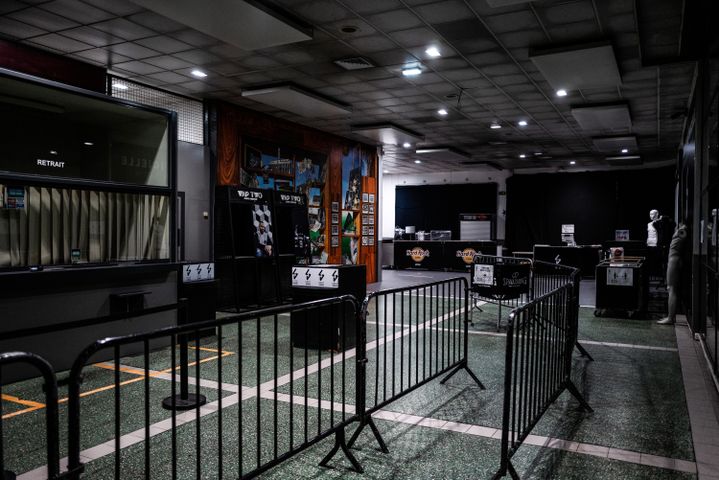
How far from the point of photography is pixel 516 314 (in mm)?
2887

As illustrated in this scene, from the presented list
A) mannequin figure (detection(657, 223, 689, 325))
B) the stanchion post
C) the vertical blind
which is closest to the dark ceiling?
the vertical blind

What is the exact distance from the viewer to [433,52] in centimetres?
697

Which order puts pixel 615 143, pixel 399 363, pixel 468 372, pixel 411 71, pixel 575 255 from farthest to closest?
pixel 575 255 → pixel 615 143 → pixel 411 71 → pixel 399 363 → pixel 468 372

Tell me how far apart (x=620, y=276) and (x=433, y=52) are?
4.73 m

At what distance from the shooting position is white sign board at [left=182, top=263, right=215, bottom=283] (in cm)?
647

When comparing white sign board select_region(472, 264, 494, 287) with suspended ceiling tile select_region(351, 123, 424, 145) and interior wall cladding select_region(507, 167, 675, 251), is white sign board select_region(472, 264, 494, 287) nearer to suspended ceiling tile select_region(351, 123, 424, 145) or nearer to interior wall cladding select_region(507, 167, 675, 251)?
suspended ceiling tile select_region(351, 123, 424, 145)

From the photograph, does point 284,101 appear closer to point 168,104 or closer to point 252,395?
point 168,104

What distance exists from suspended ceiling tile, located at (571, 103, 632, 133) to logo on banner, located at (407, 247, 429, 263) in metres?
8.36

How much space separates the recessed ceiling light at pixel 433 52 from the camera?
22.5ft

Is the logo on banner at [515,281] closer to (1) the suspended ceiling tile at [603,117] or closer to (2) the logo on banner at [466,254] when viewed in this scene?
(1) the suspended ceiling tile at [603,117]

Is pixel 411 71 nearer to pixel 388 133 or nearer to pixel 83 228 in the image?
pixel 388 133

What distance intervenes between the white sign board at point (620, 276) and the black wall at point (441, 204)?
11.8 m

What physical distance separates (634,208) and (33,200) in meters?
17.9

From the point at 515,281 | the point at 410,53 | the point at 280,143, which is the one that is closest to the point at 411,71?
the point at 410,53
